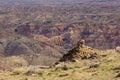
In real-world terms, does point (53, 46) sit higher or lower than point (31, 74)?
lower

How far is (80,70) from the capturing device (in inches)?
792

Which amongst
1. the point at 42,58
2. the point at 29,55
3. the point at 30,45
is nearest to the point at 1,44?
the point at 30,45

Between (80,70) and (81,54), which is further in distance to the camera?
(81,54)

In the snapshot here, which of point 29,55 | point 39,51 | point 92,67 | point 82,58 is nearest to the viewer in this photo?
point 92,67

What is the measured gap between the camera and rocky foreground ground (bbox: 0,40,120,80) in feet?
59.7

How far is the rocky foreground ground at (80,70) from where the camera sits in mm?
18198

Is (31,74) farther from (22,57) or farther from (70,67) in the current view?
(22,57)

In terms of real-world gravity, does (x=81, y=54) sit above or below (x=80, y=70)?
below

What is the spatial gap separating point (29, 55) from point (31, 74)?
144484mm

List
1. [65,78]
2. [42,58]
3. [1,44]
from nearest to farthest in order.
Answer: [65,78]
[42,58]
[1,44]

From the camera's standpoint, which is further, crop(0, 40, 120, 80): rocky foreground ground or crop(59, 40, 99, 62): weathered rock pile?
crop(59, 40, 99, 62): weathered rock pile

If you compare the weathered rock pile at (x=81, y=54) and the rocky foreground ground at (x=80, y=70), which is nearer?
the rocky foreground ground at (x=80, y=70)

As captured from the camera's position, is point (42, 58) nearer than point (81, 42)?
No

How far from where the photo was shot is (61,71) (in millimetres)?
20875
